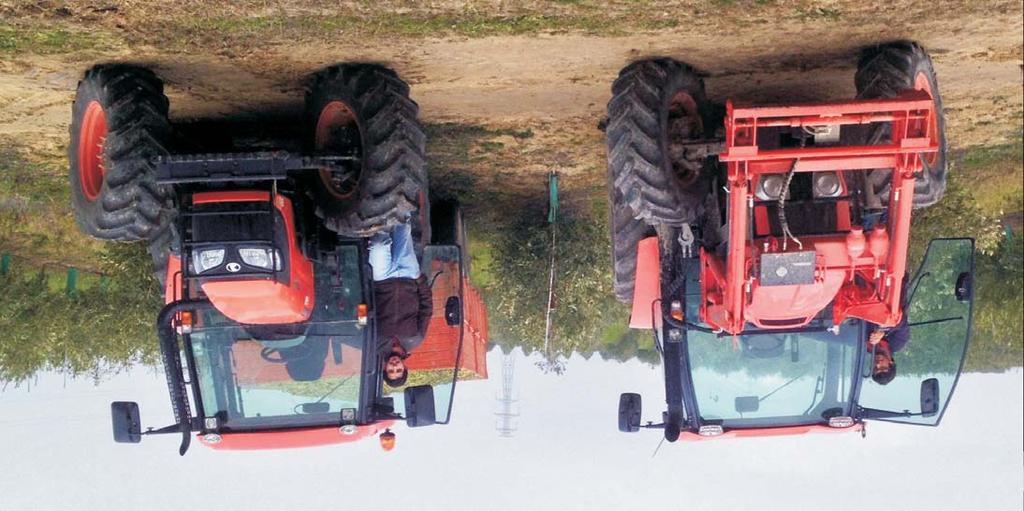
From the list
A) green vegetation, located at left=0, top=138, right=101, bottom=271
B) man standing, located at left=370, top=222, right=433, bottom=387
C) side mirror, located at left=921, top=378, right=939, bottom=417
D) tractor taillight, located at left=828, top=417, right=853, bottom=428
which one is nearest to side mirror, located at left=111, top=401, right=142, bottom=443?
man standing, located at left=370, top=222, right=433, bottom=387

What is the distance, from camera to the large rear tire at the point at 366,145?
6559 mm

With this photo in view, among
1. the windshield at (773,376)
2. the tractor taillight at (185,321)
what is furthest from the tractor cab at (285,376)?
the windshield at (773,376)

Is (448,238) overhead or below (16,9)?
below

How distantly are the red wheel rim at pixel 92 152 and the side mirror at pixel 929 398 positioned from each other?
5547 millimetres

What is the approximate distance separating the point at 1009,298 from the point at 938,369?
17.8 ft

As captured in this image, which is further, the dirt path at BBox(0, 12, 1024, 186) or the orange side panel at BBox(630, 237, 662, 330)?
the orange side panel at BBox(630, 237, 662, 330)

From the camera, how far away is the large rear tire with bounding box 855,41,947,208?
6785 mm

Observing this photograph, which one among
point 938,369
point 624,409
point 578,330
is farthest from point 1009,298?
point 624,409

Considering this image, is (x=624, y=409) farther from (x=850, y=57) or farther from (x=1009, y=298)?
(x=1009, y=298)

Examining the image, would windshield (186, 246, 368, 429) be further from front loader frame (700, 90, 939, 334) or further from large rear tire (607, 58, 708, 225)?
front loader frame (700, 90, 939, 334)

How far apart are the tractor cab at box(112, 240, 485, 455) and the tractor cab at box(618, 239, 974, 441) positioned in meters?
1.69

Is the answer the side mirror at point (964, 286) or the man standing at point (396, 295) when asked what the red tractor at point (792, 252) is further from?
the man standing at point (396, 295)

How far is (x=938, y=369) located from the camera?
6523mm

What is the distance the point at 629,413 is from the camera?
22.2 feet
